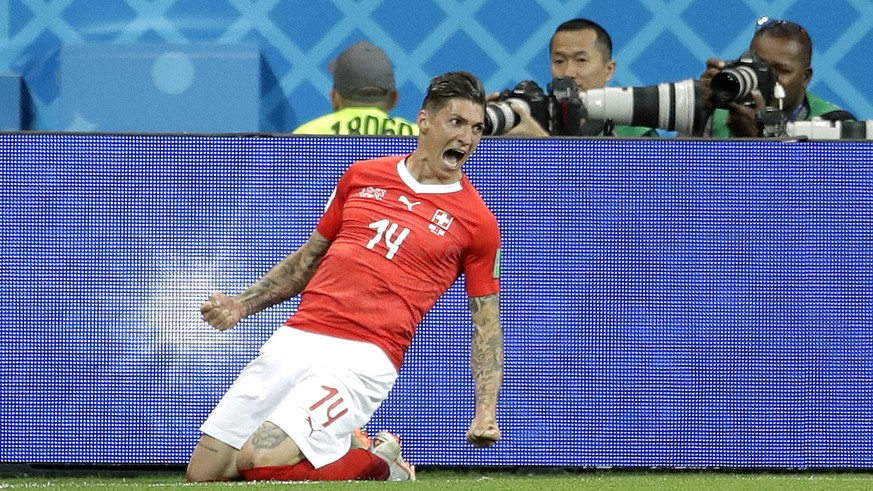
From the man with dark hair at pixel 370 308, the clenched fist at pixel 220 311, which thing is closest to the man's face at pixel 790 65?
the man with dark hair at pixel 370 308

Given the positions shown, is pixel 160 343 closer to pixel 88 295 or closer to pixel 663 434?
pixel 88 295

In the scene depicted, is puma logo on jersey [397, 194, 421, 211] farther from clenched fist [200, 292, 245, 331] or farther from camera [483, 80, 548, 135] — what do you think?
camera [483, 80, 548, 135]

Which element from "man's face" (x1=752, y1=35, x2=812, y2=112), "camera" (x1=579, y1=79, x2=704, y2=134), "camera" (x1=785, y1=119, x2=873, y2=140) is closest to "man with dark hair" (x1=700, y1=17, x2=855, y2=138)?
"man's face" (x1=752, y1=35, x2=812, y2=112)

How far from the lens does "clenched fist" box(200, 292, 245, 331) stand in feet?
15.0

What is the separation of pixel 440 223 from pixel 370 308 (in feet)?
1.02

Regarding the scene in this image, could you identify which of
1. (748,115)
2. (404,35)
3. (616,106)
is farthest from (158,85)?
(748,115)

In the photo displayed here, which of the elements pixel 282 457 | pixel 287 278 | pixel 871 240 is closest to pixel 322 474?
pixel 282 457

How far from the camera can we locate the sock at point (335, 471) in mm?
4539

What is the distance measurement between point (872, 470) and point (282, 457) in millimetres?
2172

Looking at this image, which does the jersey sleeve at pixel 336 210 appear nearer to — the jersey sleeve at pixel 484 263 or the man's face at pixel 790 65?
the jersey sleeve at pixel 484 263

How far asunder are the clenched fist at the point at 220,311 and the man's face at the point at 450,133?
27.2 inches

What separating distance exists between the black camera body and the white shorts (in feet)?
4.34

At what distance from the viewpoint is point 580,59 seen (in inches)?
258

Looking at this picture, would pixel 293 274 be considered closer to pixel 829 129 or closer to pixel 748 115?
pixel 748 115
